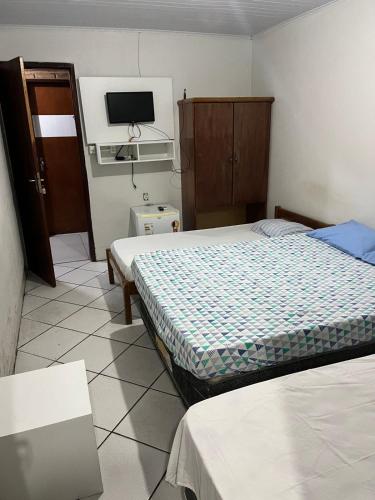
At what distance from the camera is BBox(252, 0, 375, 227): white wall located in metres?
2.96

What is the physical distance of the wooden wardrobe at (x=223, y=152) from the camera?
398cm

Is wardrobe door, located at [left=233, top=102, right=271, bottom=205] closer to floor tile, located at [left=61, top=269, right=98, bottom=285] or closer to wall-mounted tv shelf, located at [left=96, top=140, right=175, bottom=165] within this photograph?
wall-mounted tv shelf, located at [left=96, top=140, right=175, bottom=165]

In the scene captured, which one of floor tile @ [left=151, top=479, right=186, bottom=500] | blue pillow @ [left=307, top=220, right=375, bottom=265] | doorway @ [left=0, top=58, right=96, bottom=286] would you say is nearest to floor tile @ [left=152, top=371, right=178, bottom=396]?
floor tile @ [left=151, top=479, right=186, bottom=500]

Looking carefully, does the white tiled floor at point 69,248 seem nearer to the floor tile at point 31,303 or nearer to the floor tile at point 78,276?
the floor tile at point 78,276

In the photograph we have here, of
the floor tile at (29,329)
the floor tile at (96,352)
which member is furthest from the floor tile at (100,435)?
the floor tile at (29,329)

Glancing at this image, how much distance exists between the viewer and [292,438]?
4.03ft

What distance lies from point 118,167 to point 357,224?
2750 mm

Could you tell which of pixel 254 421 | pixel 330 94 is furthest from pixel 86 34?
pixel 254 421

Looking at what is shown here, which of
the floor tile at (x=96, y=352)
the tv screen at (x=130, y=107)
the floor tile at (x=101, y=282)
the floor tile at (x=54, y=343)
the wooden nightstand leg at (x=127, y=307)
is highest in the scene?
the tv screen at (x=130, y=107)

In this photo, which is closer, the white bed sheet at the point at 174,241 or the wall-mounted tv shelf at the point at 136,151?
the white bed sheet at the point at 174,241

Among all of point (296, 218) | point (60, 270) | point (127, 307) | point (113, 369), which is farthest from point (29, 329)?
point (296, 218)

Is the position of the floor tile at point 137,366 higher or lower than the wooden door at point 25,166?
lower

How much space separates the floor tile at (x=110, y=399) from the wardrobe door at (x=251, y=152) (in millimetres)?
2671

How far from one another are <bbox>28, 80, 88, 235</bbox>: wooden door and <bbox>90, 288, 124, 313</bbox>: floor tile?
219 centimetres
